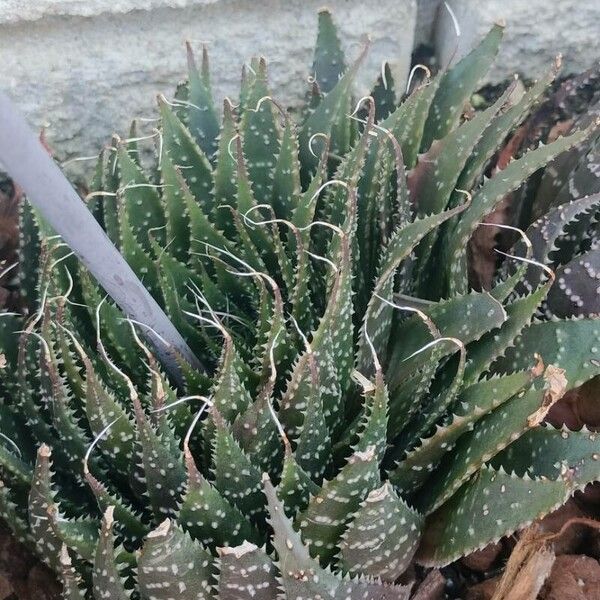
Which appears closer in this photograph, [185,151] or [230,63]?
[185,151]

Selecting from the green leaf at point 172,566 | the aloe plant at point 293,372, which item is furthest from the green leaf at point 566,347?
the green leaf at point 172,566

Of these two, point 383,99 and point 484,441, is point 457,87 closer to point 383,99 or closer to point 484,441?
point 383,99

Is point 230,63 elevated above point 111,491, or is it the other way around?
point 230,63

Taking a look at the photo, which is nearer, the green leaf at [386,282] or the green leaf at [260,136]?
the green leaf at [386,282]

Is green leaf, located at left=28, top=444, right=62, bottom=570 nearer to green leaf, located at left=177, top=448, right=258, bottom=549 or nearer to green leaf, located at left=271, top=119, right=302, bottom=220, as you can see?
green leaf, located at left=177, top=448, right=258, bottom=549

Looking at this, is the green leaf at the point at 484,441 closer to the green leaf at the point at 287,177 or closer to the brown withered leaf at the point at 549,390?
the brown withered leaf at the point at 549,390

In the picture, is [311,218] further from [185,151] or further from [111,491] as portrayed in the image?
[111,491]

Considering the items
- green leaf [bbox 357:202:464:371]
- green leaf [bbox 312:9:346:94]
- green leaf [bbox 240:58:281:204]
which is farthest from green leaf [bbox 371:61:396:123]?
green leaf [bbox 357:202:464:371]

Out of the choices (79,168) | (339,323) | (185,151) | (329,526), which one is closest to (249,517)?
(329,526)
